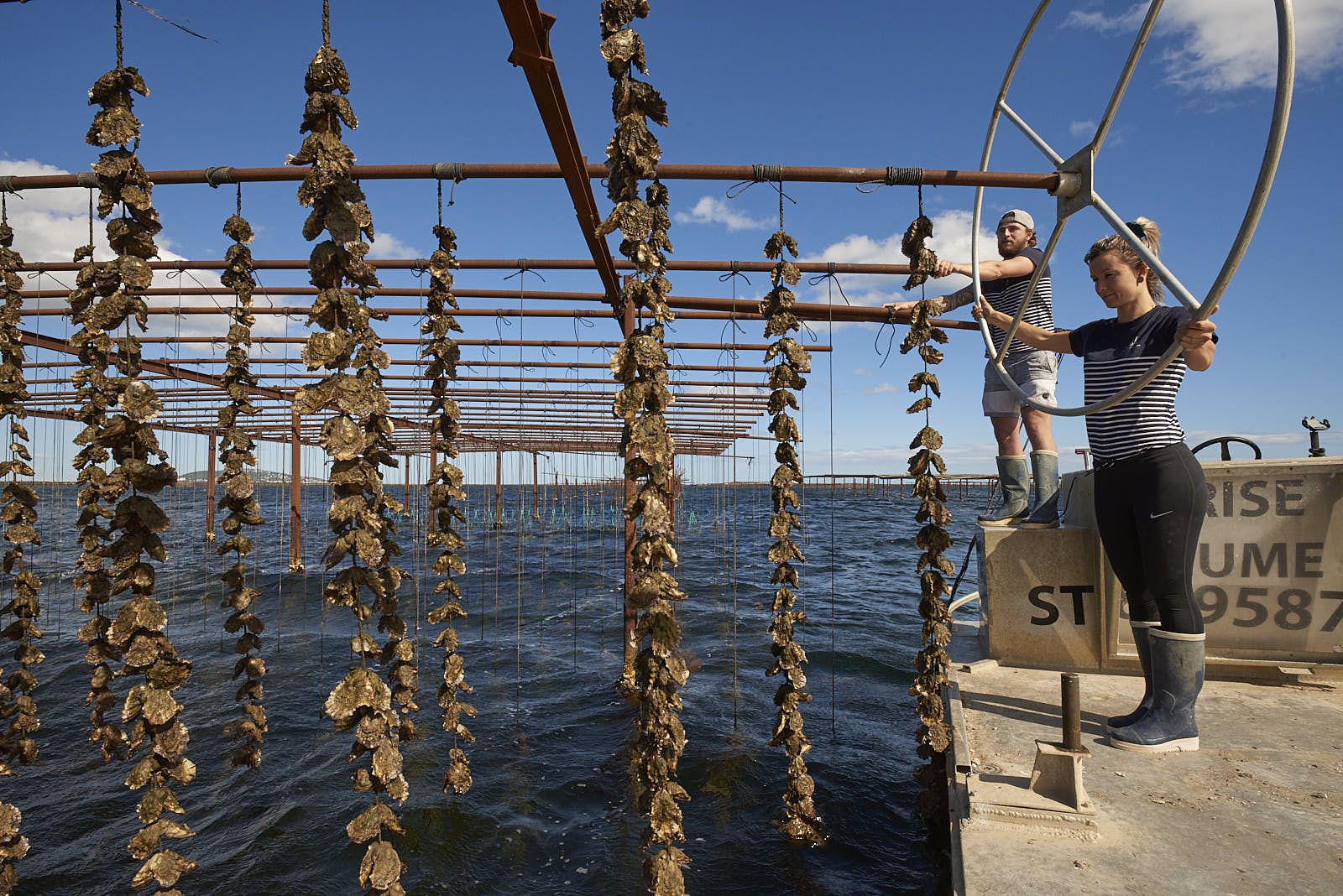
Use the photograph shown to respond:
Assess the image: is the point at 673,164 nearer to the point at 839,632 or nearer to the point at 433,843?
the point at 433,843

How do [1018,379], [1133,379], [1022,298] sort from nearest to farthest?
[1133,379], [1022,298], [1018,379]

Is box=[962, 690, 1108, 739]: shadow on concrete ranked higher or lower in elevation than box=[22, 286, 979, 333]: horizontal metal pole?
lower

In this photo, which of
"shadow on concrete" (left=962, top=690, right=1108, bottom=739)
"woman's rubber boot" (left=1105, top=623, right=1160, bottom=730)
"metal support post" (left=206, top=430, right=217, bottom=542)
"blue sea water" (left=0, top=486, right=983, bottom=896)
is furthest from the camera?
"metal support post" (left=206, top=430, right=217, bottom=542)

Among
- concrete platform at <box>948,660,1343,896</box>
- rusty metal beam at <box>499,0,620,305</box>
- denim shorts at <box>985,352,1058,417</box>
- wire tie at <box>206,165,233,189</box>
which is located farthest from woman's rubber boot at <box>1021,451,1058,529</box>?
wire tie at <box>206,165,233,189</box>

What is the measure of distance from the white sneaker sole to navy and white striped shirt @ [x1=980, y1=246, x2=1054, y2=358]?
2563 millimetres

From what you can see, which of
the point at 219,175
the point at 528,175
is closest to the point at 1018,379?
the point at 528,175

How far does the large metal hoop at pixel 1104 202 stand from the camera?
1845 millimetres

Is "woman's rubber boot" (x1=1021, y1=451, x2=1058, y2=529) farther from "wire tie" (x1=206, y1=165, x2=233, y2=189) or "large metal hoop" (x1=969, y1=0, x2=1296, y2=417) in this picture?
"wire tie" (x1=206, y1=165, x2=233, y2=189)

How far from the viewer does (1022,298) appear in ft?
15.4

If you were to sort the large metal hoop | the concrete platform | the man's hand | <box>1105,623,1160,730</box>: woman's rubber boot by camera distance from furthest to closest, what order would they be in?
the man's hand → <box>1105,623,1160,730</box>: woman's rubber boot → the concrete platform → the large metal hoop

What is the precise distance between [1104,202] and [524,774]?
271 inches

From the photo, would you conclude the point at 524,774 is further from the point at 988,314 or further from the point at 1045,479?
the point at 988,314

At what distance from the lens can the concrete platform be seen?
230 centimetres

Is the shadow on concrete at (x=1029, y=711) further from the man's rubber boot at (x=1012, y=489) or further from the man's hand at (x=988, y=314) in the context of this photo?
the man's hand at (x=988, y=314)
